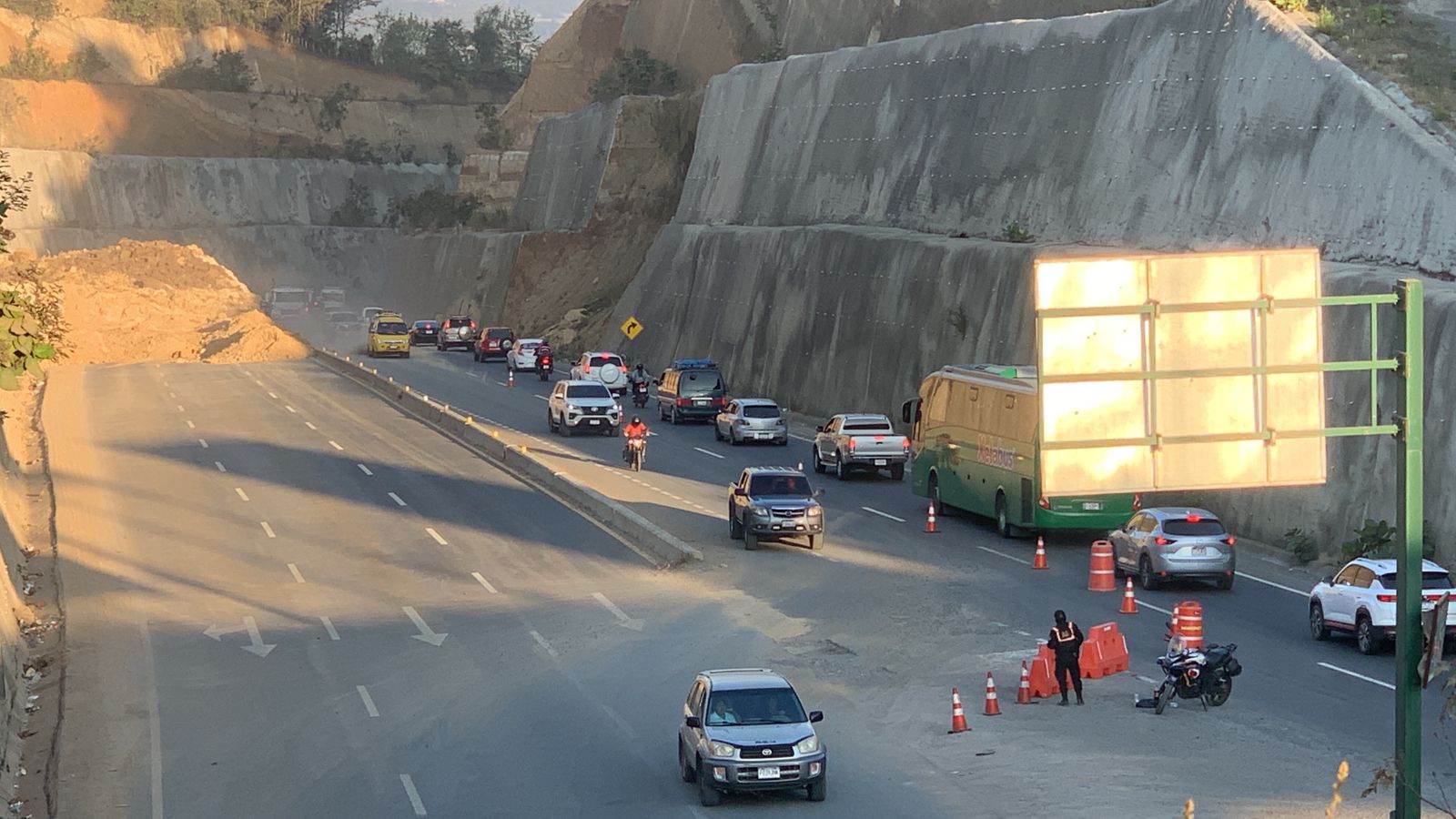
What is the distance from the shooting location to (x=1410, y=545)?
42.3 ft

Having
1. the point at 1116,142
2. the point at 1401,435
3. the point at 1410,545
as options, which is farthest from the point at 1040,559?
the point at 1116,142

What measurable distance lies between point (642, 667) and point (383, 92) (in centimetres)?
16682

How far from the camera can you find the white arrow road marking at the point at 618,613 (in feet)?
97.1

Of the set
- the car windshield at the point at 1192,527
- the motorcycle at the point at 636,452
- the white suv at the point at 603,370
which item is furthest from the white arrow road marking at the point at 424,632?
the white suv at the point at 603,370

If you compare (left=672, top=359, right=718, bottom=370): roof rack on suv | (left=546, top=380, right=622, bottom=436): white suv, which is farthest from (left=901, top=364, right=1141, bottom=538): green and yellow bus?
(left=672, top=359, right=718, bottom=370): roof rack on suv

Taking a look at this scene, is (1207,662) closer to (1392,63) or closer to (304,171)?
(1392,63)

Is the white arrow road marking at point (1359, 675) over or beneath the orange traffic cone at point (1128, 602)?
beneath

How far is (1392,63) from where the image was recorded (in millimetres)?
43531

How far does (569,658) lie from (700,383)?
33856mm

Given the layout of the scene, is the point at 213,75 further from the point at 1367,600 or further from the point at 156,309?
the point at 1367,600

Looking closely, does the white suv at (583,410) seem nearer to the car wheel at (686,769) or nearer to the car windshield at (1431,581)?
the car windshield at (1431,581)

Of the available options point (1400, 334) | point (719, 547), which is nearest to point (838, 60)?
point (719, 547)

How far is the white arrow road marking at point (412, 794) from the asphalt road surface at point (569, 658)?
0.06 m

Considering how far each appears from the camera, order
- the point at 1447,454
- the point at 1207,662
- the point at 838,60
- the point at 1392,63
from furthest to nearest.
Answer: the point at 838,60
the point at 1392,63
the point at 1447,454
the point at 1207,662
